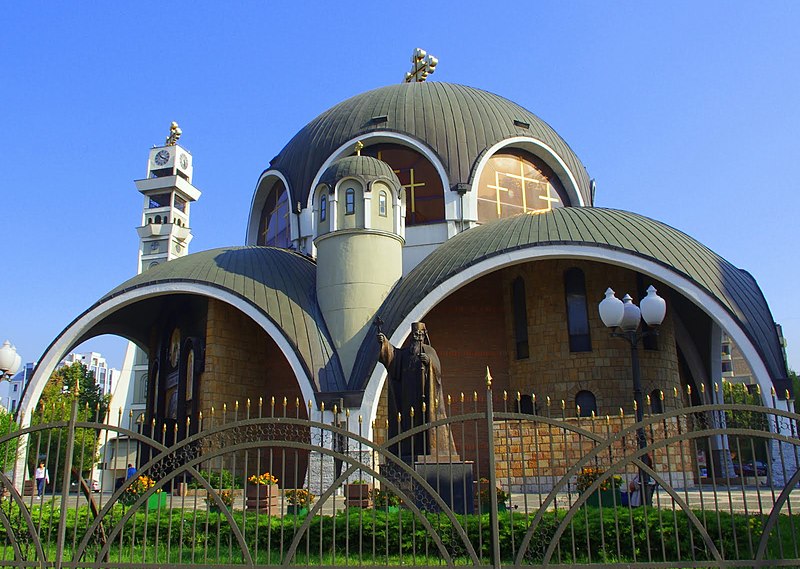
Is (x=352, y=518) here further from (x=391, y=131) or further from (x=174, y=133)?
(x=174, y=133)

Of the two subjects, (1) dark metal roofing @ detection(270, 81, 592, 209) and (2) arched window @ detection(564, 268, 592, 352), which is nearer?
(2) arched window @ detection(564, 268, 592, 352)

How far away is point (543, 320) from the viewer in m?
16.0

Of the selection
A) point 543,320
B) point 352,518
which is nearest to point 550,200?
point 543,320

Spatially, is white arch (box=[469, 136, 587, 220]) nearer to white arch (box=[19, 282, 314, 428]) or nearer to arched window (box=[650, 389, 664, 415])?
arched window (box=[650, 389, 664, 415])

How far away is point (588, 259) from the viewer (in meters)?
15.0

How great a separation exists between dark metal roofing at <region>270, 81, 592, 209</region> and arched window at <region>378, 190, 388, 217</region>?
2.57 metres

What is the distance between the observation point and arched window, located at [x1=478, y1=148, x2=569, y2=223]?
1952 centimetres

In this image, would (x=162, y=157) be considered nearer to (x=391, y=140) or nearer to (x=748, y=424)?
(x=391, y=140)

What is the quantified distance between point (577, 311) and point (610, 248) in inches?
70.8

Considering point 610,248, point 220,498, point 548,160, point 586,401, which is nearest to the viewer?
point 220,498

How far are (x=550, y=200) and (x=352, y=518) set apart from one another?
576 inches

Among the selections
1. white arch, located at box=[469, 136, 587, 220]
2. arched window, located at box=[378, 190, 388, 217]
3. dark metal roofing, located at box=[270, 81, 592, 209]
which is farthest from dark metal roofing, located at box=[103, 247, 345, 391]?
white arch, located at box=[469, 136, 587, 220]

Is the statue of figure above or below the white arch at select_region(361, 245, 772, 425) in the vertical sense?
below

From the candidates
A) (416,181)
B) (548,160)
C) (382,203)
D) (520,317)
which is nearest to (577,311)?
(520,317)
